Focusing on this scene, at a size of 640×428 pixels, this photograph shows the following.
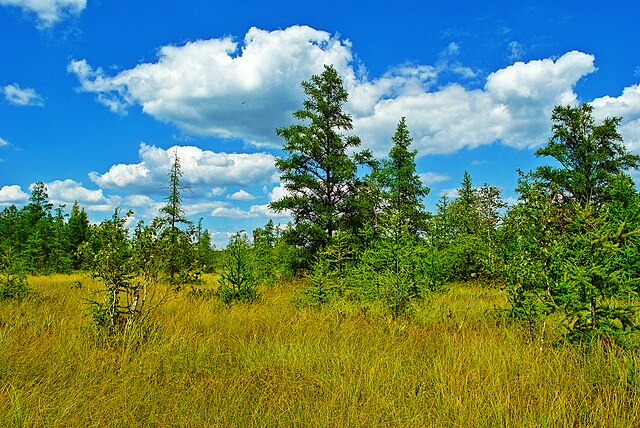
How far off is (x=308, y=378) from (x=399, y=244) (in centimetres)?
491

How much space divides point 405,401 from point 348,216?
568 inches

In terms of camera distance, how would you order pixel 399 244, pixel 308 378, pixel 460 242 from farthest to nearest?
pixel 460 242, pixel 399 244, pixel 308 378

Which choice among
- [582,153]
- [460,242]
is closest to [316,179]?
[460,242]

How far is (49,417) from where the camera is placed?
338 centimetres

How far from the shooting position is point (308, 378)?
14.1ft

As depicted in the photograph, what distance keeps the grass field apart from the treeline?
0.80m

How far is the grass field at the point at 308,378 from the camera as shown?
343cm

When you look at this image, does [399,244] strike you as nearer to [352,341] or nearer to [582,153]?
[352,341]

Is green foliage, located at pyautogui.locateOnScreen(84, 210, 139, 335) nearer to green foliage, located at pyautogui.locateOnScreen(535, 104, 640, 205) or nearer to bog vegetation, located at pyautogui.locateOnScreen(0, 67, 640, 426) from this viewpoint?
bog vegetation, located at pyautogui.locateOnScreen(0, 67, 640, 426)

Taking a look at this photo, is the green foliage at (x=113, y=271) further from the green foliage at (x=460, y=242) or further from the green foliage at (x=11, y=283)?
the green foliage at (x=460, y=242)

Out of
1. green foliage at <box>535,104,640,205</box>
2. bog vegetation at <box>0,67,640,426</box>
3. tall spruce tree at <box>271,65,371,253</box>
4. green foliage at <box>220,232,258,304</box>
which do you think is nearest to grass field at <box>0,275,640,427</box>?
bog vegetation at <box>0,67,640,426</box>

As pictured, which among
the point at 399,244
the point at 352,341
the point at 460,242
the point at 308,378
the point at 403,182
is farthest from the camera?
the point at 403,182

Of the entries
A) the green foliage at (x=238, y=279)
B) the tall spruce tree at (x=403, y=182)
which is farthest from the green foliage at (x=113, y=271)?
the tall spruce tree at (x=403, y=182)

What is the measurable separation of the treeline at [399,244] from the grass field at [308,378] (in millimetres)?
795
